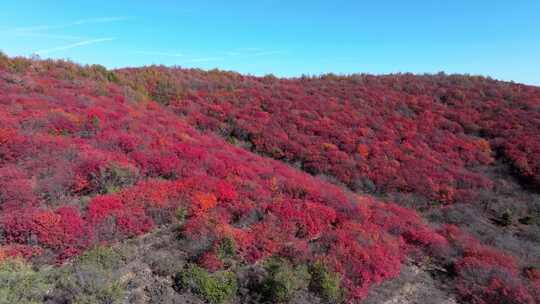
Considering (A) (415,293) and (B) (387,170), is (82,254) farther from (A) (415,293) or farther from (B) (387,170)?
(B) (387,170)

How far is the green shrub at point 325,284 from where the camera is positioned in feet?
24.9

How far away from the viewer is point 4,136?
36.4 feet

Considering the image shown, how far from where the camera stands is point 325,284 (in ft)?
25.1

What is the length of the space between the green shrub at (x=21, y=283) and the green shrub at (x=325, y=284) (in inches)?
205

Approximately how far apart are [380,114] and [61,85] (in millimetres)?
21510

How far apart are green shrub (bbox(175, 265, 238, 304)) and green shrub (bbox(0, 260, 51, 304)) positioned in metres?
2.40

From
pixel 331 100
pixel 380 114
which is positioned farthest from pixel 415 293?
pixel 331 100

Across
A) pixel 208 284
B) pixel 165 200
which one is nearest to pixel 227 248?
pixel 208 284

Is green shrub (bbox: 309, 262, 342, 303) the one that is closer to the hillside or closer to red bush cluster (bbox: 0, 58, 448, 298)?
the hillside

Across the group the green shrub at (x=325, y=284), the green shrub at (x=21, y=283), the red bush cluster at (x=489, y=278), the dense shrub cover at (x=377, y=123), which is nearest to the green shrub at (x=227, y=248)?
the green shrub at (x=325, y=284)

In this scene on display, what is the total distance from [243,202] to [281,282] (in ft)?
11.8

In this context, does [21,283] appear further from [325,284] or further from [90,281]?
[325,284]

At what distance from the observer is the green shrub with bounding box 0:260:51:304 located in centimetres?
590

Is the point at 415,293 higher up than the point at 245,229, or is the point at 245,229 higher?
the point at 245,229
